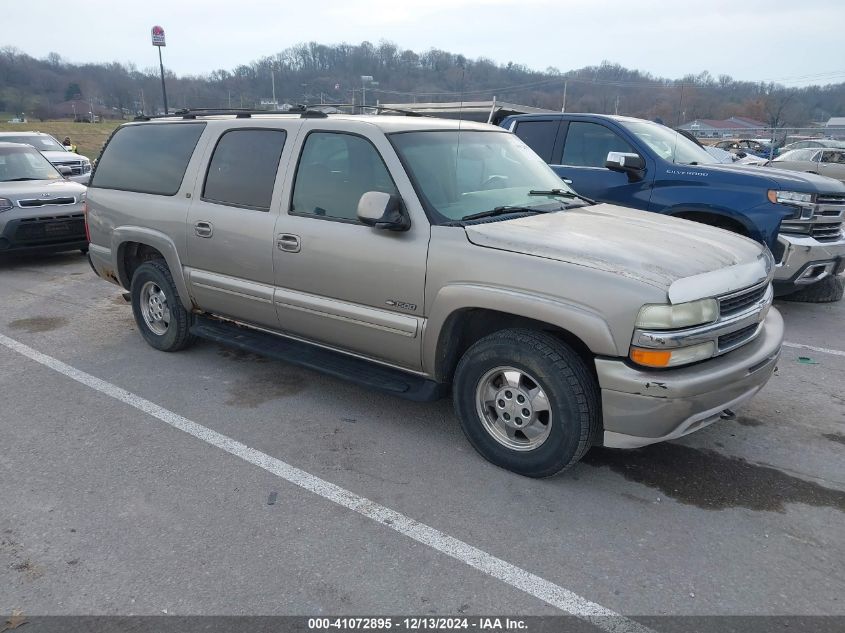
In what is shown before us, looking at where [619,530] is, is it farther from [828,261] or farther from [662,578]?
[828,261]

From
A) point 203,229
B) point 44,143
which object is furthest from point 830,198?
point 44,143

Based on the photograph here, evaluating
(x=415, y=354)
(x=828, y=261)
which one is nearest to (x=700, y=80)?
(x=828, y=261)

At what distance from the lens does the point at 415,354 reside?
377 centimetres

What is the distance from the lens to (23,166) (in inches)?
386

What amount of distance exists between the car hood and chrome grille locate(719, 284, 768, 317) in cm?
5

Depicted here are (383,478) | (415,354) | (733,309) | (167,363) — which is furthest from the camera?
(167,363)

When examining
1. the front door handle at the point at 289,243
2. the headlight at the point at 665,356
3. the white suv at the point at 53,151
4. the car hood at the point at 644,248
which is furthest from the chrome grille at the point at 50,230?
the headlight at the point at 665,356

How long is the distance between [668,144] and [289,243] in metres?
4.93

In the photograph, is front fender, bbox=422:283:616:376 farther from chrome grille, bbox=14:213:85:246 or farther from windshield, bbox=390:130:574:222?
chrome grille, bbox=14:213:85:246

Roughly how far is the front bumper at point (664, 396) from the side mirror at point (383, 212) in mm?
1355

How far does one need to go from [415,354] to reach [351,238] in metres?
0.81

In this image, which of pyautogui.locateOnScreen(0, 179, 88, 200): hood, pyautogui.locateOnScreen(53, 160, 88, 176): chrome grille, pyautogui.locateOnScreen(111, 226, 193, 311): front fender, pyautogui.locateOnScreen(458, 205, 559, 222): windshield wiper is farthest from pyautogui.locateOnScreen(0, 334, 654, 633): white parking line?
pyautogui.locateOnScreen(53, 160, 88, 176): chrome grille

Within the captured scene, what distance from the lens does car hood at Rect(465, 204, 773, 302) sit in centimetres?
310

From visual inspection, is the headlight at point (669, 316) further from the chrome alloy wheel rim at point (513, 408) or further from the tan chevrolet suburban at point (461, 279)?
the chrome alloy wheel rim at point (513, 408)
